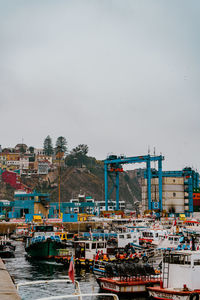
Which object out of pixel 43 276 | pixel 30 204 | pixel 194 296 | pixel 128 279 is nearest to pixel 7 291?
pixel 194 296

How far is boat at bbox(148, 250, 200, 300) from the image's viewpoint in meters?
22.3

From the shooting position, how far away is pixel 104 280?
27688 mm

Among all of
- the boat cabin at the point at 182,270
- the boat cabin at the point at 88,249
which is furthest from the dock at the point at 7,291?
the boat cabin at the point at 88,249

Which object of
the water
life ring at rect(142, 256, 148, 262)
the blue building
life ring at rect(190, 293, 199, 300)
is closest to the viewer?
life ring at rect(190, 293, 199, 300)

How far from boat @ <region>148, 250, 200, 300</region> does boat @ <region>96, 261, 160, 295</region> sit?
311 cm

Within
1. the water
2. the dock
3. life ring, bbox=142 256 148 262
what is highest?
the dock

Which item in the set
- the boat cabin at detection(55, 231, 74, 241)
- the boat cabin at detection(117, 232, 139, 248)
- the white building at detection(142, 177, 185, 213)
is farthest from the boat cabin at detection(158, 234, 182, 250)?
the white building at detection(142, 177, 185, 213)

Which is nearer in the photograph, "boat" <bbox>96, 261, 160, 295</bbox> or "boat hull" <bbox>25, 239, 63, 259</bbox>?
"boat" <bbox>96, 261, 160, 295</bbox>

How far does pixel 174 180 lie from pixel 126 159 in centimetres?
2039

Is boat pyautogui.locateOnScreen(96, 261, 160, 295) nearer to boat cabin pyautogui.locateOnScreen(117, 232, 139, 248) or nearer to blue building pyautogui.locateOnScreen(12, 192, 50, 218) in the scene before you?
boat cabin pyautogui.locateOnScreen(117, 232, 139, 248)

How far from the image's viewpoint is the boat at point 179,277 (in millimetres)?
22297

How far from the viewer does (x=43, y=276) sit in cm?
3609

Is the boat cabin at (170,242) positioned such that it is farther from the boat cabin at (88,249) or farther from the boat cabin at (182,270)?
the boat cabin at (182,270)

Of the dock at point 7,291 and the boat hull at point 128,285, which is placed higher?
the dock at point 7,291
